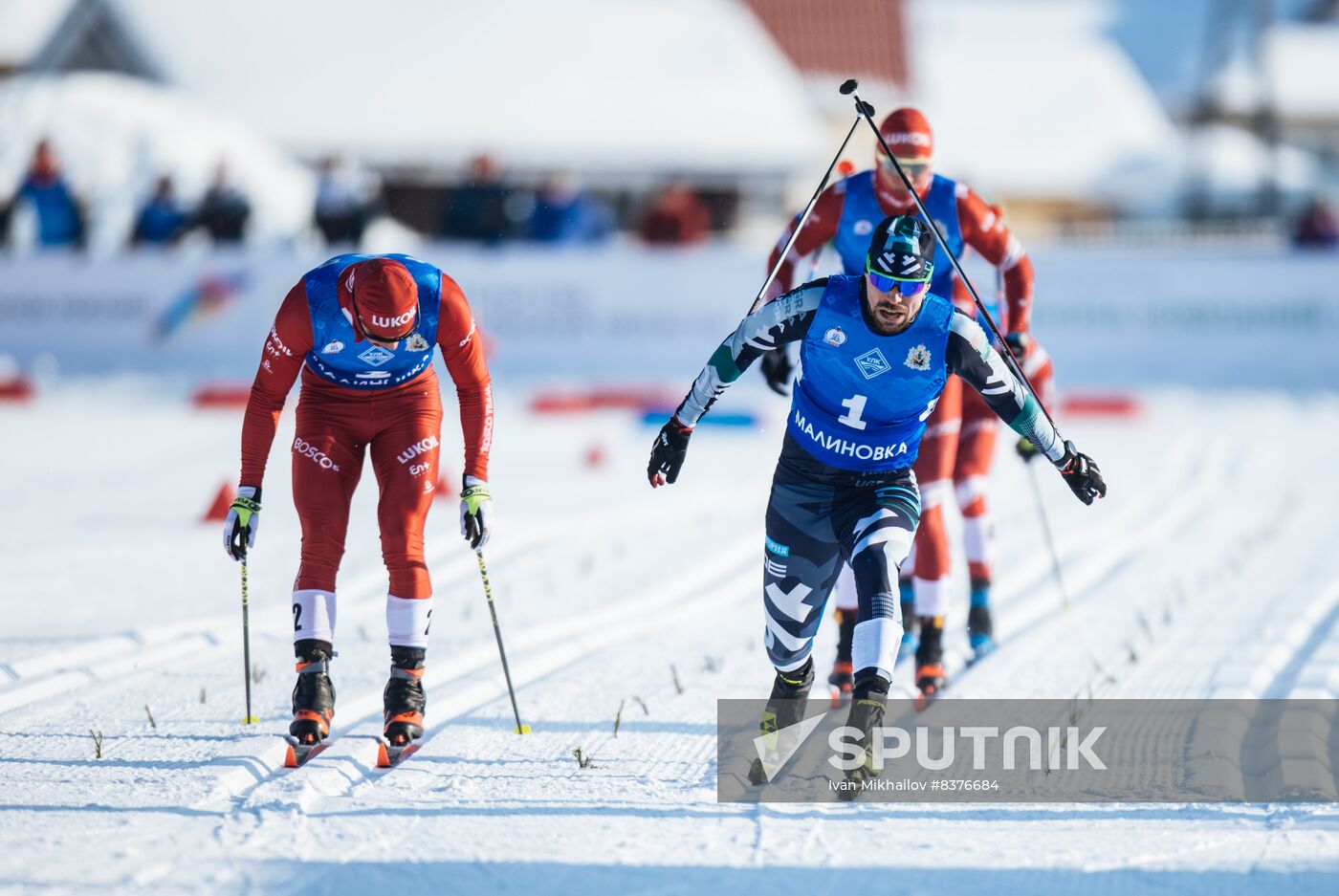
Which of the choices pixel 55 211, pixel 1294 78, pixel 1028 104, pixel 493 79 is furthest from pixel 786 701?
pixel 1294 78

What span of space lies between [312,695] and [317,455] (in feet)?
3.05

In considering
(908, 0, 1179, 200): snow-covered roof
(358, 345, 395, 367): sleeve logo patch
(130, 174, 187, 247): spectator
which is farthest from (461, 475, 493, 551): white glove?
(908, 0, 1179, 200): snow-covered roof

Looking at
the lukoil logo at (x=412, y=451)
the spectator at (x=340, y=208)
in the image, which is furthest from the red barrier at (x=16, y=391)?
the lukoil logo at (x=412, y=451)

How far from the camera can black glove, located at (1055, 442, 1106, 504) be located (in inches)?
233

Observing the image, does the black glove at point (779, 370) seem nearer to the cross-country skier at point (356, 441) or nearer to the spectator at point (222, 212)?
the cross-country skier at point (356, 441)

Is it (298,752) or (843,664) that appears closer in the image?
(298,752)

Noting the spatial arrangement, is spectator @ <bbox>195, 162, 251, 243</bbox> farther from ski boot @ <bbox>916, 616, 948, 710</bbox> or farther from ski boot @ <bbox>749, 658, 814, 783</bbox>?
ski boot @ <bbox>749, 658, 814, 783</bbox>

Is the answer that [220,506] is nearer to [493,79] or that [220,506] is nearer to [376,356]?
[376,356]

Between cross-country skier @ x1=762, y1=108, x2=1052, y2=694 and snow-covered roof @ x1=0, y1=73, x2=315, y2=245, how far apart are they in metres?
16.5

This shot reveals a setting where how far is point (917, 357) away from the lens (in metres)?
5.65

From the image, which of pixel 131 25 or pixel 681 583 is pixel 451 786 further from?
pixel 131 25

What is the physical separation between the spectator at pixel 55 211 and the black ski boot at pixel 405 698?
49.7ft

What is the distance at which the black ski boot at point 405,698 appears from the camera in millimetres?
5926

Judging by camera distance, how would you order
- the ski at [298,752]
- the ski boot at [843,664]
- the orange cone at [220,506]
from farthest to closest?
the orange cone at [220,506] < the ski boot at [843,664] < the ski at [298,752]
